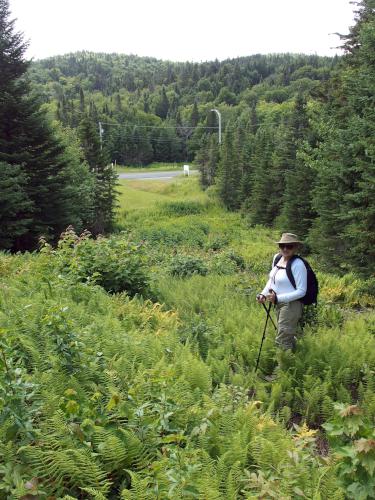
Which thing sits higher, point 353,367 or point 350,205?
point 350,205

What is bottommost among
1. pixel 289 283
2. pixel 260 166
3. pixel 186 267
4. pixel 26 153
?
pixel 186 267

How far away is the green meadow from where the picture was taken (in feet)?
10.3

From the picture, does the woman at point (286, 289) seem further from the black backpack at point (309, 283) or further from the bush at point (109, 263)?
the bush at point (109, 263)

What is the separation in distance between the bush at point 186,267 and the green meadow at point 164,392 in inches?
70.4

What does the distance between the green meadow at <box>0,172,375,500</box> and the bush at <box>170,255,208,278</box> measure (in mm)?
1789

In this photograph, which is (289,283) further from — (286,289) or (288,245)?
(288,245)

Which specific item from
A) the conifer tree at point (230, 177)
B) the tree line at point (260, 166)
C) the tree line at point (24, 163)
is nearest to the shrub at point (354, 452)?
the tree line at point (260, 166)

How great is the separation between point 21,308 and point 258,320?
4.72 meters

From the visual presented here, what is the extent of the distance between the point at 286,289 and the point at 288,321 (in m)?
0.57

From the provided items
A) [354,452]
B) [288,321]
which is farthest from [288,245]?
[354,452]

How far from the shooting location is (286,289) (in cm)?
655

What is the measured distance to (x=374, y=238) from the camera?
15.4m

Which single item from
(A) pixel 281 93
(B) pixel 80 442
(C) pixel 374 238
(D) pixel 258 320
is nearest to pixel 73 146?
(C) pixel 374 238

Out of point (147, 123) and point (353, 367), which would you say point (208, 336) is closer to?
point (353, 367)
